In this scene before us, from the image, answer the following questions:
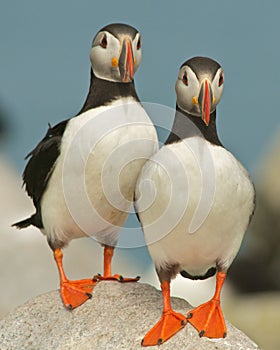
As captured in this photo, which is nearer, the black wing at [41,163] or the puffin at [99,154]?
the puffin at [99,154]

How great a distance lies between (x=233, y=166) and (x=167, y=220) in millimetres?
579

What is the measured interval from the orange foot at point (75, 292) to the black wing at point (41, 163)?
61 centimetres

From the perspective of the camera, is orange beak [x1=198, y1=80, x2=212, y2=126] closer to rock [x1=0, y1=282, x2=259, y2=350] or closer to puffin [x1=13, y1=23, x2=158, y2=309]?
puffin [x1=13, y1=23, x2=158, y2=309]

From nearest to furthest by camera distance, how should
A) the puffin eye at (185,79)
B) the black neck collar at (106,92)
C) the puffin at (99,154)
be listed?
1. the puffin eye at (185,79)
2. the puffin at (99,154)
3. the black neck collar at (106,92)

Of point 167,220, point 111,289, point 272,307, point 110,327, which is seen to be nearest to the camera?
point 167,220

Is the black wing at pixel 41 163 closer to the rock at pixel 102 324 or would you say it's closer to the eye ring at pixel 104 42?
the eye ring at pixel 104 42

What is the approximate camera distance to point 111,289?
8172 millimetres

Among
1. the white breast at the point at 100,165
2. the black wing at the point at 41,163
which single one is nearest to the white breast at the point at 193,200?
the white breast at the point at 100,165

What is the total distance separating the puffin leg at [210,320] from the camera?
7.46 metres

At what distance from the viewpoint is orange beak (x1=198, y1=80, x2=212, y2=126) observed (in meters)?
7.04

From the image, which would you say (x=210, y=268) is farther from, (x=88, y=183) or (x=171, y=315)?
(x=88, y=183)

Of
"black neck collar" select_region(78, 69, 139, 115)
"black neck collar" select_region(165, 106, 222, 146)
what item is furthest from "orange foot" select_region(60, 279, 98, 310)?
"black neck collar" select_region(165, 106, 222, 146)

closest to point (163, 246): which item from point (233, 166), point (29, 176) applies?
point (233, 166)

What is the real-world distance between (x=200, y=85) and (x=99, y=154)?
103 centimetres
